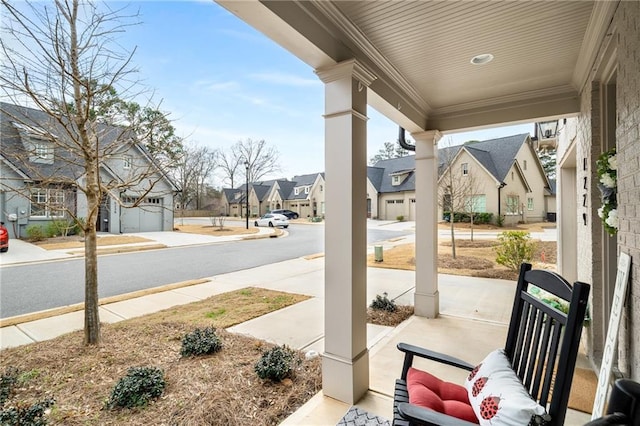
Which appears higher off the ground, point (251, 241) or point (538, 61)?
point (538, 61)

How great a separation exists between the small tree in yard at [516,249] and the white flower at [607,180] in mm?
5145

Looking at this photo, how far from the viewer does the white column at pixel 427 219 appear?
393cm

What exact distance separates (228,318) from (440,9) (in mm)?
4069

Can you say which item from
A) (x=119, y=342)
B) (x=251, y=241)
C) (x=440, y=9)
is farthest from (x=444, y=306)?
(x=251, y=241)

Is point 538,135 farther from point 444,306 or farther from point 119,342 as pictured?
point 119,342

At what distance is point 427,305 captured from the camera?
4.03 m

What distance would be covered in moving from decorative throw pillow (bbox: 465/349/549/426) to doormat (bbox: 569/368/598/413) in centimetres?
110

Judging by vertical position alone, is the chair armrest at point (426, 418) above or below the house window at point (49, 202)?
below

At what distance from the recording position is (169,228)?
16719 millimetres

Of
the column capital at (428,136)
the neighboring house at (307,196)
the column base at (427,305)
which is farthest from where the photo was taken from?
the neighboring house at (307,196)

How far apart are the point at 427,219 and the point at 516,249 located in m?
3.97

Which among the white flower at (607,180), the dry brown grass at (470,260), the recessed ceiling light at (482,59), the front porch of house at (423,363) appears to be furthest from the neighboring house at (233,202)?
the white flower at (607,180)

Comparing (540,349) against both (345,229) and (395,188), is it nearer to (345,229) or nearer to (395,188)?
(345,229)

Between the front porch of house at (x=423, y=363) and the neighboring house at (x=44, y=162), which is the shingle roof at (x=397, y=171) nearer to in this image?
the front porch of house at (x=423, y=363)
